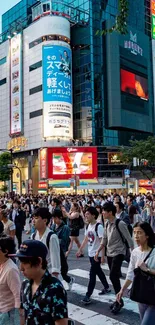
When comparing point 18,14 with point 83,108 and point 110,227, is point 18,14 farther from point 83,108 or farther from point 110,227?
point 110,227

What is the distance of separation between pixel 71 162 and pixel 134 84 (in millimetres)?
18076

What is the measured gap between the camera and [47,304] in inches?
93.6

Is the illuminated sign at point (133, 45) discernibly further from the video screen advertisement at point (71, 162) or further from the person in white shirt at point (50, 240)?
the person in white shirt at point (50, 240)

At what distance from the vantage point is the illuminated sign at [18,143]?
53.4 meters

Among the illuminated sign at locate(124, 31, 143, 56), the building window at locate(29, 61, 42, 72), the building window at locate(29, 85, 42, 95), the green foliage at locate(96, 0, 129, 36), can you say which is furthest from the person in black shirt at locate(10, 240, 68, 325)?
the illuminated sign at locate(124, 31, 143, 56)

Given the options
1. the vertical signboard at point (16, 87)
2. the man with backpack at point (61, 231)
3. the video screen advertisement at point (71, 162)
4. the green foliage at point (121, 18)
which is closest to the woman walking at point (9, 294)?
the man with backpack at point (61, 231)

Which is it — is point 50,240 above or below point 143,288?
above

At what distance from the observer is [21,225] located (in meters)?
11.7

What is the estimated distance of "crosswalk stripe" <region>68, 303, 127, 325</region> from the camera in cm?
536

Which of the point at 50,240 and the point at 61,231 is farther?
the point at 61,231

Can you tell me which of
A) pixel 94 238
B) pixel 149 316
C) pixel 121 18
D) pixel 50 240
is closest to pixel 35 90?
pixel 121 18

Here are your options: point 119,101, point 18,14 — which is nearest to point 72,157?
point 119,101

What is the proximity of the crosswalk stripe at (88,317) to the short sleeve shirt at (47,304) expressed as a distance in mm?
3203

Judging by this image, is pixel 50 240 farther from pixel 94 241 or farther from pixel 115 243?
pixel 94 241
